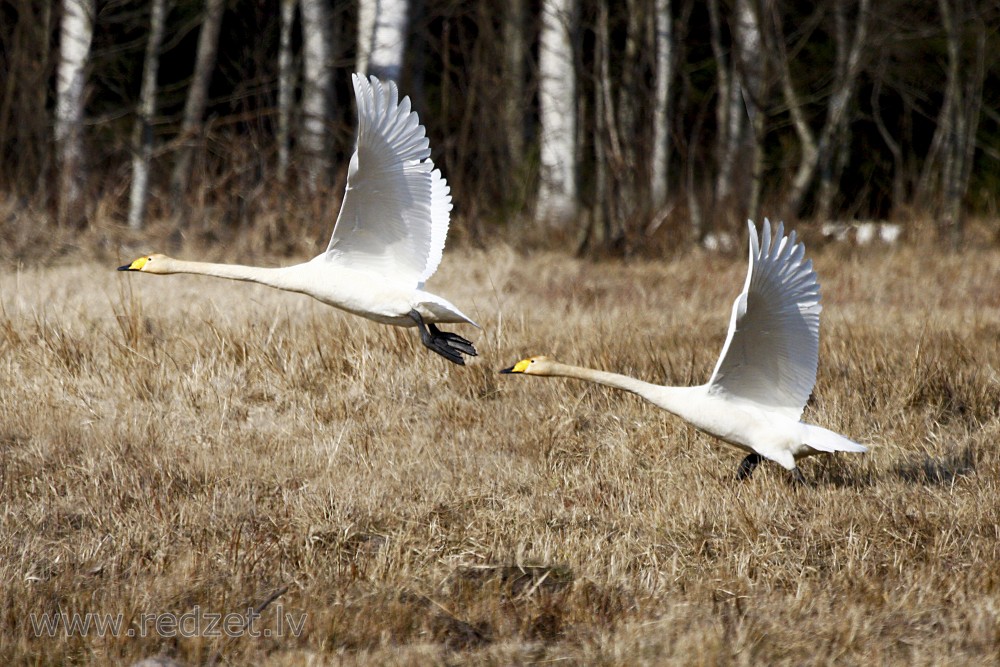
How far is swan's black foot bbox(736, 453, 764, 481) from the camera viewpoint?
18.4ft

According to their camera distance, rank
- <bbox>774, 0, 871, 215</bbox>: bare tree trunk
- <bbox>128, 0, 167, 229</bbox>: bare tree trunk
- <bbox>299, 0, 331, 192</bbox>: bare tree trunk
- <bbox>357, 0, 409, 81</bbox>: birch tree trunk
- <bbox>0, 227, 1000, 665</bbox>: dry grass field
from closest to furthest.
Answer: <bbox>0, 227, 1000, 665</bbox>: dry grass field
<bbox>357, 0, 409, 81</bbox>: birch tree trunk
<bbox>128, 0, 167, 229</bbox>: bare tree trunk
<bbox>774, 0, 871, 215</bbox>: bare tree trunk
<bbox>299, 0, 331, 192</bbox>: bare tree trunk

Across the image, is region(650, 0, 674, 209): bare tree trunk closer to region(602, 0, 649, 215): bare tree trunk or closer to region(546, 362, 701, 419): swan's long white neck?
region(602, 0, 649, 215): bare tree trunk

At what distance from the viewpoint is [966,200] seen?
1565 centimetres

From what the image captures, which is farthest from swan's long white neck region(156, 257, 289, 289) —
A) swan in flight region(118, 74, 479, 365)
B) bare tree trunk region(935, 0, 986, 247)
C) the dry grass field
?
bare tree trunk region(935, 0, 986, 247)

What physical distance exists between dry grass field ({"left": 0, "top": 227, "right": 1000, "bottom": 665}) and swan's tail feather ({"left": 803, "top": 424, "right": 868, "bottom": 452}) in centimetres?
28

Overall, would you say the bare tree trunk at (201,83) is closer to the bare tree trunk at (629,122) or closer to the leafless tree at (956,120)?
the bare tree trunk at (629,122)

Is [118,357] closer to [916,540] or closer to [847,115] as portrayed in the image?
[916,540]

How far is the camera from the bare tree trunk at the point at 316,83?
1220 centimetres

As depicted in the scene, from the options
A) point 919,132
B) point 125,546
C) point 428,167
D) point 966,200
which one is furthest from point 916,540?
point 919,132

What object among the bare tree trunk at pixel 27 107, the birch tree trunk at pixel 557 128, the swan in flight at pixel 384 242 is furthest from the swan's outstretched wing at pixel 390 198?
the bare tree trunk at pixel 27 107

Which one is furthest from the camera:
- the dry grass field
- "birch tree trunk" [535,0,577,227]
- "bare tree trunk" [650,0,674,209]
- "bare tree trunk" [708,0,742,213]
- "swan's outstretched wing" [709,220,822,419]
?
"bare tree trunk" [650,0,674,209]

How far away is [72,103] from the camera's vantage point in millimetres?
11523

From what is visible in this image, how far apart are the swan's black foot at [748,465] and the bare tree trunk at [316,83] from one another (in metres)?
7.32

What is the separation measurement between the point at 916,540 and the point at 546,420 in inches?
81.6
